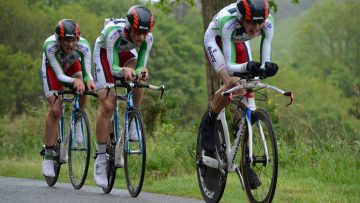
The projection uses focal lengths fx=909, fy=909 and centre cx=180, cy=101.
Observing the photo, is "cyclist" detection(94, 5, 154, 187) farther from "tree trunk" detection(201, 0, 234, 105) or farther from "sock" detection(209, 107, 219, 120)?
"tree trunk" detection(201, 0, 234, 105)

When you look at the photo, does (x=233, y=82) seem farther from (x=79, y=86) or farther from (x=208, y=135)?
(x=79, y=86)

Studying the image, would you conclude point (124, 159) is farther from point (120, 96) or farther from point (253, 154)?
point (253, 154)

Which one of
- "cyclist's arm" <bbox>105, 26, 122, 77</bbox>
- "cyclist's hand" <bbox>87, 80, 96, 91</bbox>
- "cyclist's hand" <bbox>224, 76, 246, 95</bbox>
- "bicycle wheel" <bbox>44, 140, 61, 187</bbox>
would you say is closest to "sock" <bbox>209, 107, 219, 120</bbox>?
"cyclist's hand" <bbox>224, 76, 246, 95</bbox>

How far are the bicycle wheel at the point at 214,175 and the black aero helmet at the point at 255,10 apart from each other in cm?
128

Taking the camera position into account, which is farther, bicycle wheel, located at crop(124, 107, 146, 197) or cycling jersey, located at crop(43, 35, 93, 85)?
cycling jersey, located at crop(43, 35, 93, 85)

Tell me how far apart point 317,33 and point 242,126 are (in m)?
101

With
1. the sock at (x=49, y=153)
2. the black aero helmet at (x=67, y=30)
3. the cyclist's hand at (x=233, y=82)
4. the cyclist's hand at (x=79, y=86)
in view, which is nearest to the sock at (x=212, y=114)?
the cyclist's hand at (x=233, y=82)

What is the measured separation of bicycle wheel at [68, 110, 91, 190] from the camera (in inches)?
463

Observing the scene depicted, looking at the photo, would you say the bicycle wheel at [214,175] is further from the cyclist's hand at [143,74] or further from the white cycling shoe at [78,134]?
the white cycling shoe at [78,134]

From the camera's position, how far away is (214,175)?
934 centimetres

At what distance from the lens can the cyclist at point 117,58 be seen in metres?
10.4

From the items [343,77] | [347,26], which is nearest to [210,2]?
[343,77]

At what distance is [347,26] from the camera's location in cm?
10456

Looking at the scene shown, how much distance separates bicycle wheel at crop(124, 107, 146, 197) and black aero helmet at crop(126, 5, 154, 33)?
941 mm
